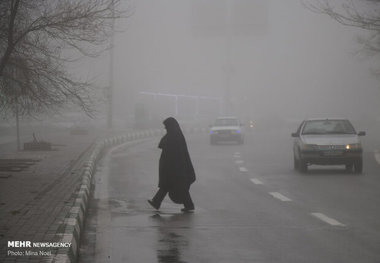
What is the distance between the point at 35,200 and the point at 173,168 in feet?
8.65

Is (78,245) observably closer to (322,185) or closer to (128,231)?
(128,231)

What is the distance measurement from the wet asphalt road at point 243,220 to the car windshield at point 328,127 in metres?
1.27

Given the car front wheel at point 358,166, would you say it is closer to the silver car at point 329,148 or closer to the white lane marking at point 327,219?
the silver car at point 329,148

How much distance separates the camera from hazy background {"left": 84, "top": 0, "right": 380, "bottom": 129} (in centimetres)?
12581

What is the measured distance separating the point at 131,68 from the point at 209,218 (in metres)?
136

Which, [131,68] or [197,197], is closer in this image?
[197,197]

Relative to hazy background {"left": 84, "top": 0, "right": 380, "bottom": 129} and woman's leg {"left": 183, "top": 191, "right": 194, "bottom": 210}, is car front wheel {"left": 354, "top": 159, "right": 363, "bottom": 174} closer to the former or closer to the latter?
woman's leg {"left": 183, "top": 191, "right": 194, "bottom": 210}

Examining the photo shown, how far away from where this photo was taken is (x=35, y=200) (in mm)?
14648

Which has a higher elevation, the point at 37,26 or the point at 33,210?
the point at 37,26

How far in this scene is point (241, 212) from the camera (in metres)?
13.7

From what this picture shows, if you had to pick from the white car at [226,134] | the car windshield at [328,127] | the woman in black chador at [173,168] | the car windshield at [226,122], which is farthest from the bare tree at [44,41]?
the car windshield at [226,122]

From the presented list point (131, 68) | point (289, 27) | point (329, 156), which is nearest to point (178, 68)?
point (131, 68)

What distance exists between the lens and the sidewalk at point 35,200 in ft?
31.6

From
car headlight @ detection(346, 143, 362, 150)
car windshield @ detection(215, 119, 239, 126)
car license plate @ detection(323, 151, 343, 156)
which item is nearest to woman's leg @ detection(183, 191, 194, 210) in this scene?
car license plate @ detection(323, 151, 343, 156)
